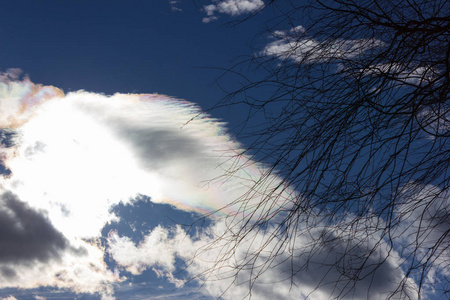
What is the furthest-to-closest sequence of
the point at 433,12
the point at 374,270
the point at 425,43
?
the point at 433,12
the point at 374,270
the point at 425,43

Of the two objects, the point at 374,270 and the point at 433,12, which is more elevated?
the point at 433,12

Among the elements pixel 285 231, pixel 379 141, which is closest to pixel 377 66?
pixel 379 141

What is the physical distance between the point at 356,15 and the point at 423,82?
2.08ft

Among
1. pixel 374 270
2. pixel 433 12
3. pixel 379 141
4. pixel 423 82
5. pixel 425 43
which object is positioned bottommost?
pixel 374 270

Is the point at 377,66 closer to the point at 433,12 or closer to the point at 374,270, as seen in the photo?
the point at 433,12

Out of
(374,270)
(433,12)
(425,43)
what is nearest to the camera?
(425,43)

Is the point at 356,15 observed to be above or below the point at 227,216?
above

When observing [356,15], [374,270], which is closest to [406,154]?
[374,270]

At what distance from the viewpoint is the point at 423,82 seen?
7.39ft

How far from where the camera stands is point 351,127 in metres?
2.38

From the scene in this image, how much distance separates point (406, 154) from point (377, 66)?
627mm

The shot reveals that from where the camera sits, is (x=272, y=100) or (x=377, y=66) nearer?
(x=377, y=66)

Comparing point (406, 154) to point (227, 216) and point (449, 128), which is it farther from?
point (227, 216)

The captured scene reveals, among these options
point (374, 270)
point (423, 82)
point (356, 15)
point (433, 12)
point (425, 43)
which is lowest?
point (374, 270)
